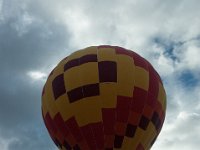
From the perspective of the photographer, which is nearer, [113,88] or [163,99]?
[113,88]

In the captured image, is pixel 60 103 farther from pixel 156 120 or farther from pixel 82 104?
pixel 156 120

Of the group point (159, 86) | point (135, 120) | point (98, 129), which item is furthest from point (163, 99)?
point (98, 129)

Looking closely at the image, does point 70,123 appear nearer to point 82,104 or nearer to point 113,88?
point 82,104

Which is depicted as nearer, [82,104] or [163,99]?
[82,104]

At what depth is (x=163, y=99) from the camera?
90.8 ft

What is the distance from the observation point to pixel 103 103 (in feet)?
83.2

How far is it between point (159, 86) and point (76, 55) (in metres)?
4.66

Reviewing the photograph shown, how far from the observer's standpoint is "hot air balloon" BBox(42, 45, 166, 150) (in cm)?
2523

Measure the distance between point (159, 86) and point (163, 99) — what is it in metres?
0.74

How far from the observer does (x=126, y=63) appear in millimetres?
26688

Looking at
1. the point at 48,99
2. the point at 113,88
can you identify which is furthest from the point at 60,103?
the point at 113,88

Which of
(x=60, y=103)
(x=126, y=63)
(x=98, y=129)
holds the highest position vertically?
(x=126, y=63)

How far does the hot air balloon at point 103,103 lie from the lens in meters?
25.2

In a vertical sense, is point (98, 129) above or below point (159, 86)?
below
